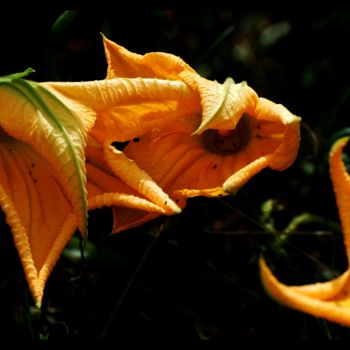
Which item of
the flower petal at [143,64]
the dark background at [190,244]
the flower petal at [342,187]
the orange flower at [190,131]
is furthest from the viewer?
the dark background at [190,244]

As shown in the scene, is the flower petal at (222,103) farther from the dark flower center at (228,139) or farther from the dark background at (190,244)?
the dark background at (190,244)

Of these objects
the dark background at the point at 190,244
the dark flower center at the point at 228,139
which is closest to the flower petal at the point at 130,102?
the dark flower center at the point at 228,139

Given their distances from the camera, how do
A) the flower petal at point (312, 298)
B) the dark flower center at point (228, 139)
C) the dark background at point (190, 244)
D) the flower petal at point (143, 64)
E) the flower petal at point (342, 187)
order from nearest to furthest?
1. the flower petal at point (312, 298)
2. the flower petal at point (342, 187)
3. the flower petal at point (143, 64)
4. the dark flower center at point (228, 139)
5. the dark background at point (190, 244)

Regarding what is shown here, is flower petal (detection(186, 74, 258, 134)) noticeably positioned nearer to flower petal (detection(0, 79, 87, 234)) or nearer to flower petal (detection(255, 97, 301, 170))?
flower petal (detection(255, 97, 301, 170))

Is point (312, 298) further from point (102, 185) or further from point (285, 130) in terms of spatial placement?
point (102, 185)

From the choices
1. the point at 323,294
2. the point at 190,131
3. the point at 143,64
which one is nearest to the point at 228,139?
the point at 190,131

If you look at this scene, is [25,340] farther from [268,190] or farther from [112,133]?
[268,190]
